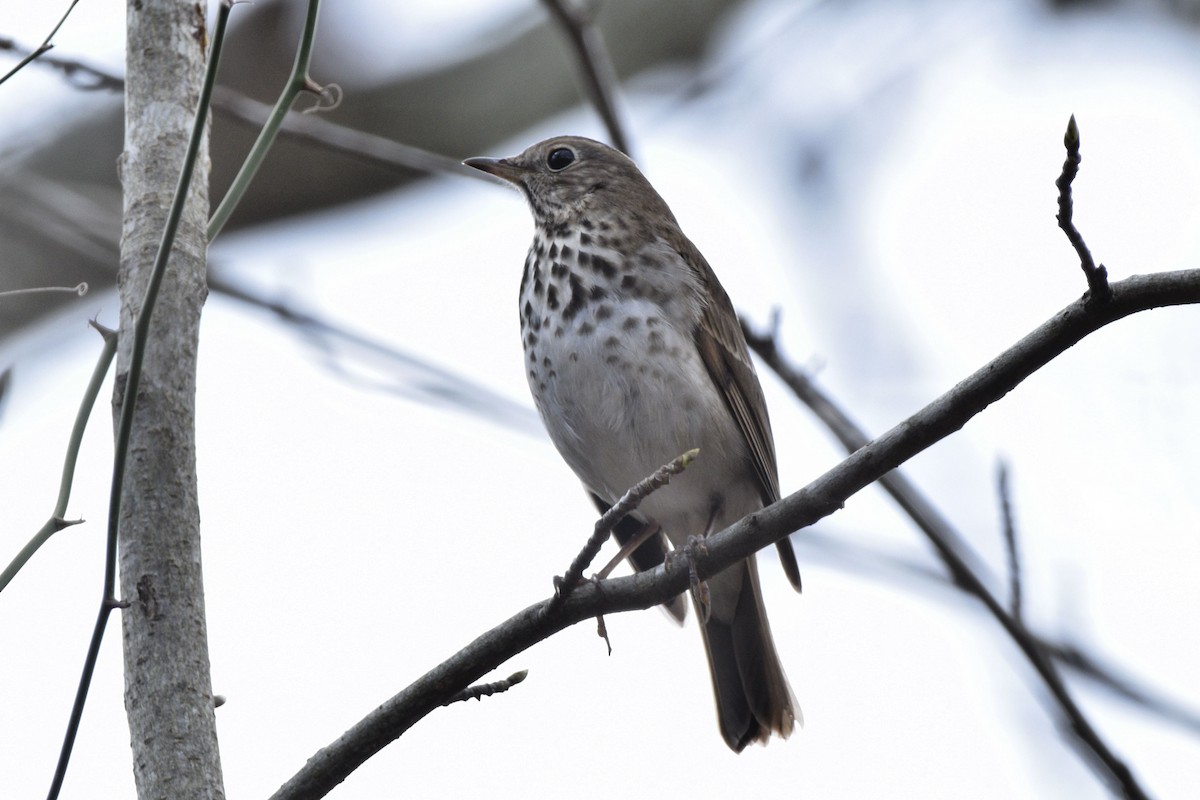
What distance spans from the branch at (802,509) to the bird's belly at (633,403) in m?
1.71

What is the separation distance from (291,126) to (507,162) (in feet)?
5.07

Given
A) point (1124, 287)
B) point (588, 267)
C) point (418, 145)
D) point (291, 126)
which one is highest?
point (418, 145)

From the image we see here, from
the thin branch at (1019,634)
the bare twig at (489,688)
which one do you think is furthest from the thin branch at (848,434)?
the bare twig at (489,688)

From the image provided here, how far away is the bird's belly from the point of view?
4.88m

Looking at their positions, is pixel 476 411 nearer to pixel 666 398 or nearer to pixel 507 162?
pixel 666 398

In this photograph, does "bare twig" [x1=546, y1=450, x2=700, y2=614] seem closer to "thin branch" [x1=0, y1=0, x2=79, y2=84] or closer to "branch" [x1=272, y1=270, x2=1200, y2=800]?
"branch" [x1=272, y1=270, x2=1200, y2=800]

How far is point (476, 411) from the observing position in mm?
4941

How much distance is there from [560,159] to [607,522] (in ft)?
11.8

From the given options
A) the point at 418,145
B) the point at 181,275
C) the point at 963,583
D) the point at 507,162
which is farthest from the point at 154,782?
the point at 418,145

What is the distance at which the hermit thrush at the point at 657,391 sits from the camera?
16.1 ft

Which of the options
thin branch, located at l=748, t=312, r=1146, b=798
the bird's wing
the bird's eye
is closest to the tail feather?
the bird's wing

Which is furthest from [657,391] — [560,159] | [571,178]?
[560,159]

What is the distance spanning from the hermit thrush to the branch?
5.07 ft

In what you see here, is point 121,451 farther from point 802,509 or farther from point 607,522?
point 802,509
